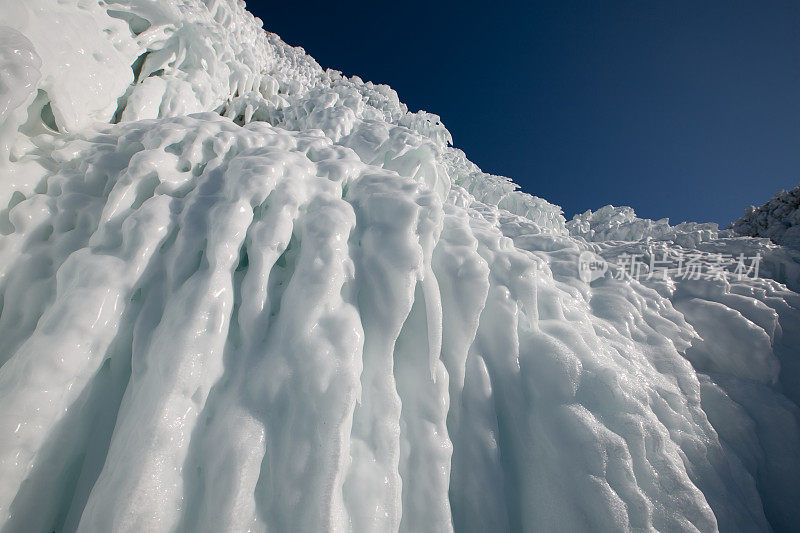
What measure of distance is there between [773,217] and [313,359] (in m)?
12.3

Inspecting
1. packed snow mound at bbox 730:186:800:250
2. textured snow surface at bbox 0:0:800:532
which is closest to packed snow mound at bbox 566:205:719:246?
packed snow mound at bbox 730:186:800:250

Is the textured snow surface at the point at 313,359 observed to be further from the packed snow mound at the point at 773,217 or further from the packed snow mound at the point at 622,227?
the packed snow mound at the point at 773,217

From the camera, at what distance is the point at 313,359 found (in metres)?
1.74

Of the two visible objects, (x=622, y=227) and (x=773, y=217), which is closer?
(x=773, y=217)

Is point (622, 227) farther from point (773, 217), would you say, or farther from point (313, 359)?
point (313, 359)

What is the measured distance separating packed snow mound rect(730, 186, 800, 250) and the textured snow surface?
6.42 meters

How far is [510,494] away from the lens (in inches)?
74.0

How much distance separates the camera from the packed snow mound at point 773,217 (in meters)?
7.54

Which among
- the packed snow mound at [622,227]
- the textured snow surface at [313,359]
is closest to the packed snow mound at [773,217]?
the packed snow mound at [622,227]

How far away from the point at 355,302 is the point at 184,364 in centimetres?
90

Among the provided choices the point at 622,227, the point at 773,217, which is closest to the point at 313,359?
the point at 622,227

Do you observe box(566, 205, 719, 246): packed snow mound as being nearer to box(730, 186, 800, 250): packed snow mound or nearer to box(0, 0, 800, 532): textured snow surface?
box(730, 186, 800, 250): packed snow mound

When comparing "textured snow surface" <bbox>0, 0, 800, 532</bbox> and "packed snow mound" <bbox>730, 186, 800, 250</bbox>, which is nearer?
"textured snow surface" <bbox>0, 0, 800, 532</bbox>

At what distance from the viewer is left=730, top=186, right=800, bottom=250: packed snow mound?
7537 millimetres
